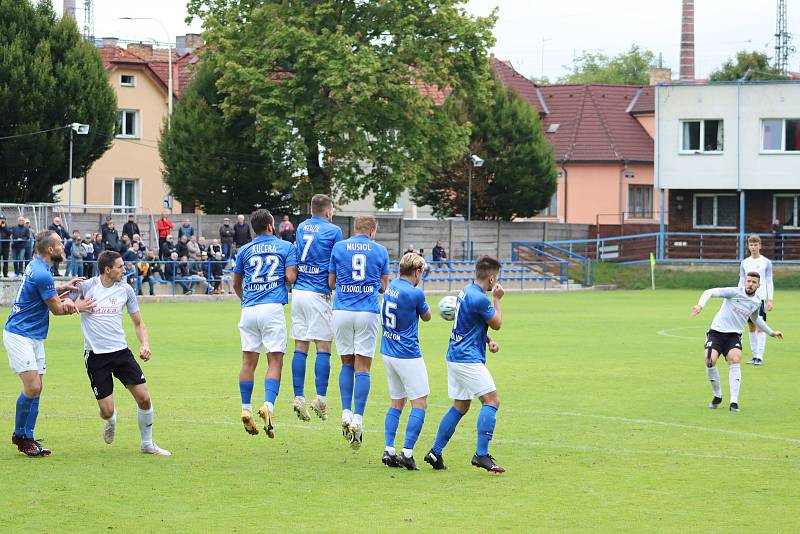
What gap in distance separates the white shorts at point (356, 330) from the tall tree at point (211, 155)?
3809 centimetres

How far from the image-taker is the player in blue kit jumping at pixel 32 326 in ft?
37.6

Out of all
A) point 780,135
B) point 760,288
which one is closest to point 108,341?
point 760,288

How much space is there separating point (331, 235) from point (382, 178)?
37.6 meters

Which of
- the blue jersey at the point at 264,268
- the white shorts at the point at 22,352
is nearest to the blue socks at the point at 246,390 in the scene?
the blue jersey at the point at 264,268

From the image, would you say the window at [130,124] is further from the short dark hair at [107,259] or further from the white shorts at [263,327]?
the short dark hair at [107,259]

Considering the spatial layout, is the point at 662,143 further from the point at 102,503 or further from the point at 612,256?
the point at 102,503

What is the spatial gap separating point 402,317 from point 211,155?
4086 cm

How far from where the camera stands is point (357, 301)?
12.3 m

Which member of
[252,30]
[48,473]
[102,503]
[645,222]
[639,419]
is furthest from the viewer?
[645,222]

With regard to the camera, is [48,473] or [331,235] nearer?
[48,473]

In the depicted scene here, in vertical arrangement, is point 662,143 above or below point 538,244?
above

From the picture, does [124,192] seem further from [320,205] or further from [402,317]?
[402,317]

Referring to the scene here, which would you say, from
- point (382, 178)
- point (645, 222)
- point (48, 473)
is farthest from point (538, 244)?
point (48, 473)

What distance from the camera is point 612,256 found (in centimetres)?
5944
